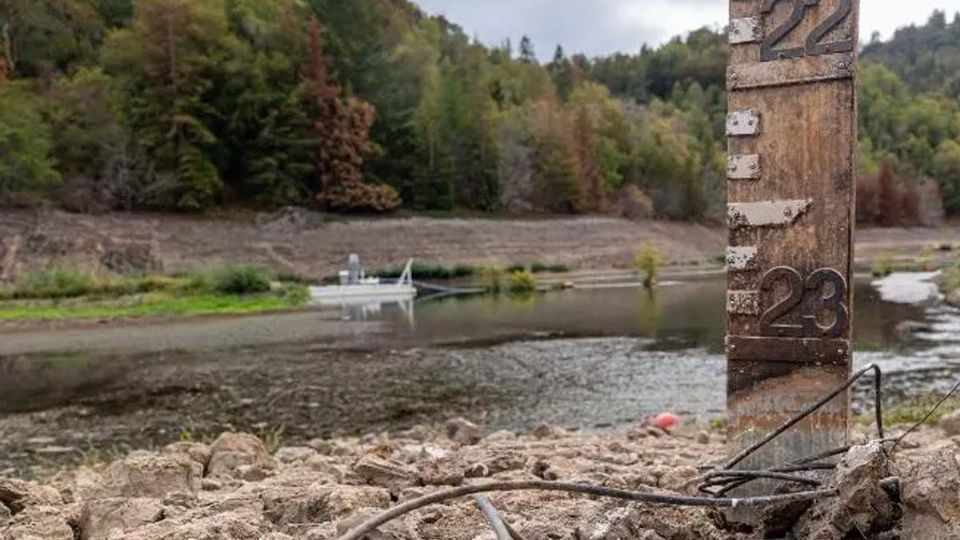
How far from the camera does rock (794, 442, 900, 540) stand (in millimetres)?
3426

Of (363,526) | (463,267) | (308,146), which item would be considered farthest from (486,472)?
(308,146)

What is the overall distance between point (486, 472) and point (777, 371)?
2.12 metres

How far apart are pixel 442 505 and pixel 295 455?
5.10 metres

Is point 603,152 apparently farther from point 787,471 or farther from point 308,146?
point 787,471

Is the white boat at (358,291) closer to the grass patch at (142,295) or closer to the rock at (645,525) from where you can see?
the grass patch at (142,295)

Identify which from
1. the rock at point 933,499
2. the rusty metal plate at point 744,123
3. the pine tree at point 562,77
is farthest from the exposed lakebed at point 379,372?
the pine tree at point 562,77

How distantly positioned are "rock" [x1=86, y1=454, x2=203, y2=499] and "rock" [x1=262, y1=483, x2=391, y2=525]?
1219 mm

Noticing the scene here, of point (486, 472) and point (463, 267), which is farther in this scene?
point (463, 267)

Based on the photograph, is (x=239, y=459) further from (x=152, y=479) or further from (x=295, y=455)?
(x=152, y=479)

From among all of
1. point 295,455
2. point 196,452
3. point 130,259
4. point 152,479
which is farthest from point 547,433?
point 130,259

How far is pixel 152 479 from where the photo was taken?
220 inches

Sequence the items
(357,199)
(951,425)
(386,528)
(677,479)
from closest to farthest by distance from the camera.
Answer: (386,528) < (677,479) < (951,425) < (357,199)

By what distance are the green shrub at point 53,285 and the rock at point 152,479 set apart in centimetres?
3069

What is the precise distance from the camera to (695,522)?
3832mm
